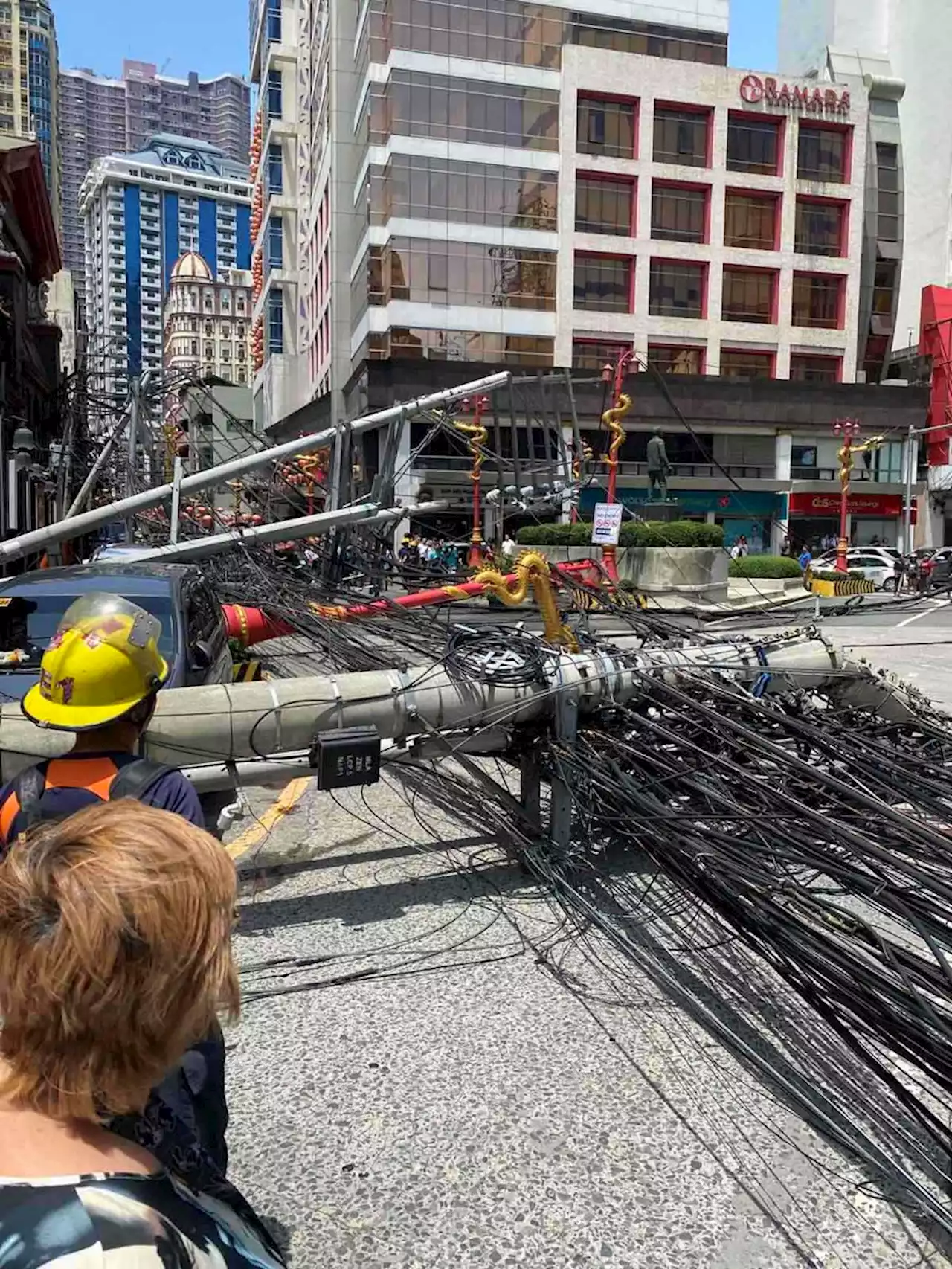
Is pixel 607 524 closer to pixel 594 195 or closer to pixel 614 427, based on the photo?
pixel 614 427

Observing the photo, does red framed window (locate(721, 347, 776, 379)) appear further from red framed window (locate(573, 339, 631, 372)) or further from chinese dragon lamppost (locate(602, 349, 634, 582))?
chinese dragon lamppost (locate(602, 349, 634, 582))

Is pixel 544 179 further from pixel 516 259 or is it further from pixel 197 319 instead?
pixel 197 319

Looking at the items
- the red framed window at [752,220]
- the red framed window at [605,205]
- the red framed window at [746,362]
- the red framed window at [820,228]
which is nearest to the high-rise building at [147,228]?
the red framed window at [605,205]

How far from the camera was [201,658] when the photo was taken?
6.64 meters

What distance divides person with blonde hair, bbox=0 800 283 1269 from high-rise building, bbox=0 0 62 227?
316 ft

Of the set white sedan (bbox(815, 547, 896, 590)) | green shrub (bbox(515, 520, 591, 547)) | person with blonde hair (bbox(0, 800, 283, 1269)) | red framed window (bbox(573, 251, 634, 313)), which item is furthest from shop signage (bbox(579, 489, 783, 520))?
person with blonde hair (bbox(0, 800, 283, 1269))

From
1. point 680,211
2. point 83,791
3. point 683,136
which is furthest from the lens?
point 680,211

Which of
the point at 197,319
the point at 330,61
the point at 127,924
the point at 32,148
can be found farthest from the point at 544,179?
the point at 197,319

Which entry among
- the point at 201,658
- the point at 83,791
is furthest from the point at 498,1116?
the point at 201,658

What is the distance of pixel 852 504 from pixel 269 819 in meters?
50.2

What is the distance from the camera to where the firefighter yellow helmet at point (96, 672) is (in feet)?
8.46

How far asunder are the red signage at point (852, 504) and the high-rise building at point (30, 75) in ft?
228

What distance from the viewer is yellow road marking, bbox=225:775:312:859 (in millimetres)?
6142

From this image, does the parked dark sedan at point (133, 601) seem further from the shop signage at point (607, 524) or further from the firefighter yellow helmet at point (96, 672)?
the shop signage at point (607, 524)
